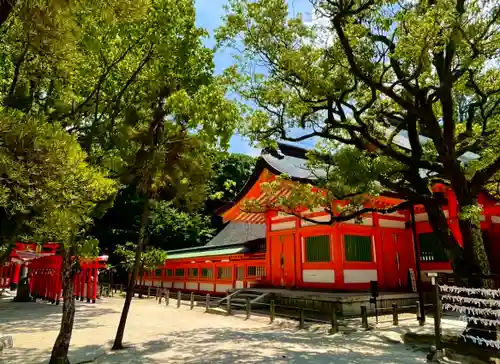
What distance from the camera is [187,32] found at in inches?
288

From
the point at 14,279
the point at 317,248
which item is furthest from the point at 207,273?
the point at 14,279

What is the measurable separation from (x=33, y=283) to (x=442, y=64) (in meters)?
25.2

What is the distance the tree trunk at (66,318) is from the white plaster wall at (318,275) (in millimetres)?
10114

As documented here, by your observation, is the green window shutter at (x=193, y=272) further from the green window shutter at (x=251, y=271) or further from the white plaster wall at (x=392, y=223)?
the white plaster wall at (x=392, y=223)

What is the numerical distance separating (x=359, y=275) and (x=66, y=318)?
11.0 metres

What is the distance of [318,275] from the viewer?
1492 centimetres

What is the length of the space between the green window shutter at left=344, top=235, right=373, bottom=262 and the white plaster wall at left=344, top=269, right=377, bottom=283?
428 mm

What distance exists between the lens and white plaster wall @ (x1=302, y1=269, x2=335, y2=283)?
14.3 m

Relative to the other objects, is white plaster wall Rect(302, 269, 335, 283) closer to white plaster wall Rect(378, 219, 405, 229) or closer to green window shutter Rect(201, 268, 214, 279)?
white plaster wall Rect(378, 219, 405, 229)

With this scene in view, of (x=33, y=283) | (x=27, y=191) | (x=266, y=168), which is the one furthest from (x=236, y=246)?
(x=27, y=191)

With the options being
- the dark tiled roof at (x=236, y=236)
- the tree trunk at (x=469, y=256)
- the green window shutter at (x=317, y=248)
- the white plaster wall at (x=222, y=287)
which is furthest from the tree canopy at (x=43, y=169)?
the white plaster wall at (x=222, y=287)

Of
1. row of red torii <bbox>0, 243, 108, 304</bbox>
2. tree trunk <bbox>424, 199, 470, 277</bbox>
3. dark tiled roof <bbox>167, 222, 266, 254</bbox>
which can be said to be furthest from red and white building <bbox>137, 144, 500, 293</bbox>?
row of red torii <bbox>0, 243, 108, 304</bbox>

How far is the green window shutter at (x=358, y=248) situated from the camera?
14300 millimetres

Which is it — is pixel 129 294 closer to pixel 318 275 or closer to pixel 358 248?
pixel 318 275
